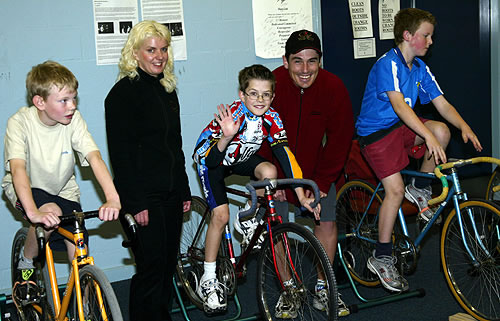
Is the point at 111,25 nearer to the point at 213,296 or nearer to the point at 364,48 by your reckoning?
the point at 213,296

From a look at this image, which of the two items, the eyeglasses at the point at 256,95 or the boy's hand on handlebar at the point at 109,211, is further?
the eyeglasses at the point at 256,95

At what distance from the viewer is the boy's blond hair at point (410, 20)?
3379mm

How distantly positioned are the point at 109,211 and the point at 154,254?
1.94ft

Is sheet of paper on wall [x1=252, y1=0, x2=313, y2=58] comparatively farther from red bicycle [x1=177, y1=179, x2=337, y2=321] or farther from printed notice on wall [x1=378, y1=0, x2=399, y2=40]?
red bicycle [x1=177, y1=179, x2=337, y2=321]

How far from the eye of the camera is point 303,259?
3.01 m

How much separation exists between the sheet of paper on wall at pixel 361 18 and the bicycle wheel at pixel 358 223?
159 cm

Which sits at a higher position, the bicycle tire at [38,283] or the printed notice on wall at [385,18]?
the printed notice on wall at [385,18]

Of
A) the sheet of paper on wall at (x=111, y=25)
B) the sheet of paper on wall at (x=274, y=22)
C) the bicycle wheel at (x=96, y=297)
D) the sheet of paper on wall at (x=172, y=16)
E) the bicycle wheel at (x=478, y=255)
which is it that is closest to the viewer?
the bicycle wheel at (x=96, y=297)

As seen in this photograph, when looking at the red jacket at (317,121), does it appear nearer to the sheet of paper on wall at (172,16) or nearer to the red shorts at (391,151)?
the red shorts at (391,151)

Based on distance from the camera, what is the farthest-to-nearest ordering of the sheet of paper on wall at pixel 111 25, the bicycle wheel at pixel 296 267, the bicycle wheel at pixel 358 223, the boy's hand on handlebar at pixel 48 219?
1. the sheet of paper on wall at pixel 111 25
2. the bicycle wheel at pixel 358 223
3. the bicycle wheel at pixel 296 267
4. the boy's hand on handlebar at pixel 48 219

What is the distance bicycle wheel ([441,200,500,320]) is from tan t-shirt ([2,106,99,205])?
1.96 meters

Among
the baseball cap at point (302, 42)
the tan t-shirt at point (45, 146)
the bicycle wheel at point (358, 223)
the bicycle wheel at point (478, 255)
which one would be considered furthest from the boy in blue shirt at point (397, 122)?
the tan t-shirt at point (45, 146)

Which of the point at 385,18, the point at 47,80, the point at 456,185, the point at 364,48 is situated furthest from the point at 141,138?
the point at 385,18

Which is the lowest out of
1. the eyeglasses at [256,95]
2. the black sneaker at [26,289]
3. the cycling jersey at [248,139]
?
the black sneaker at [26,289]
